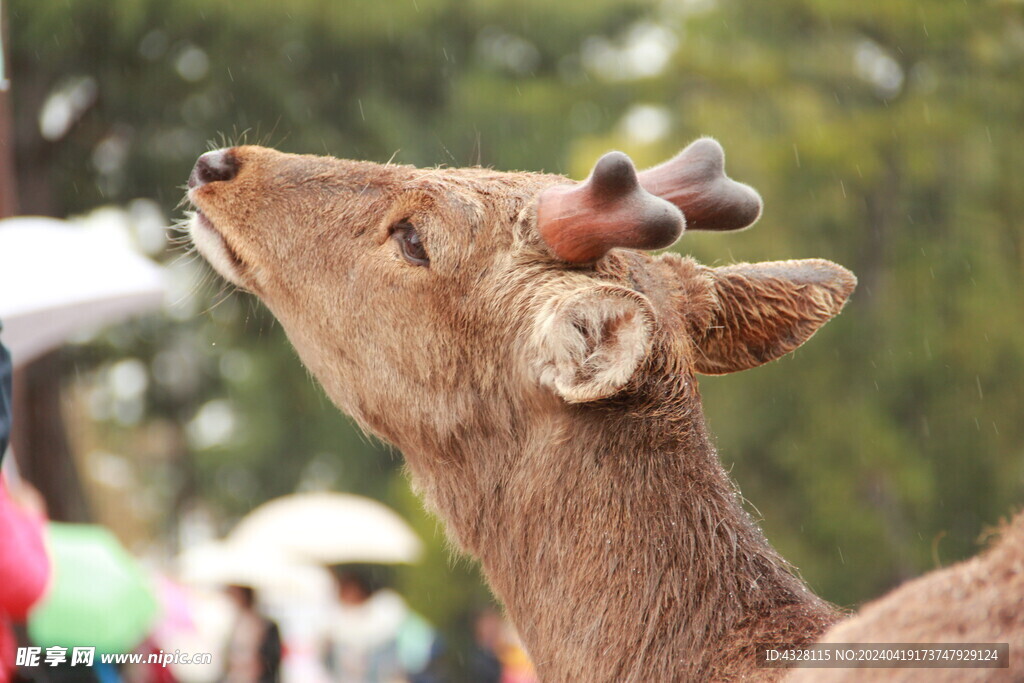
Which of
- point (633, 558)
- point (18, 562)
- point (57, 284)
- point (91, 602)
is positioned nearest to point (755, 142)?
point (57, 284)

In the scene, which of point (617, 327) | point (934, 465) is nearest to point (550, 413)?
point (617, 327)

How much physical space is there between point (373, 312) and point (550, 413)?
770 mm

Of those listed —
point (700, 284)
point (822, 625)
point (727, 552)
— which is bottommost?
point (822, 625)

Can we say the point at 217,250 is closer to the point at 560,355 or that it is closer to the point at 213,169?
the point at 213,169

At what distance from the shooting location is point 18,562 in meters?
4.34

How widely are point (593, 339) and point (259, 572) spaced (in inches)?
382

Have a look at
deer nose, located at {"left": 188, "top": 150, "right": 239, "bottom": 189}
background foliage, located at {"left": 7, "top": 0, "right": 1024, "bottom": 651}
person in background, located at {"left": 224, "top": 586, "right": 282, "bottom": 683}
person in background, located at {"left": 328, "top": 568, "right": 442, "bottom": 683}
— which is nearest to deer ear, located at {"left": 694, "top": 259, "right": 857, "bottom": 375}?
deer nose, located at {"left": 188, "top": 150, "right": 239, "bottom": 189}

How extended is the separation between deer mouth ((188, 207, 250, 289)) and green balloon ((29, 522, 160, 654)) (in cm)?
259

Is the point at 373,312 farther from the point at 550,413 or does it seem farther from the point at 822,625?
the point at 822,625

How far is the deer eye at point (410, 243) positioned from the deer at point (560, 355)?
1cm

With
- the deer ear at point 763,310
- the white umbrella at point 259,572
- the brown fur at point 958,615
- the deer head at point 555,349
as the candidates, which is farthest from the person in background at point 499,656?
the brown fur at point 958,615

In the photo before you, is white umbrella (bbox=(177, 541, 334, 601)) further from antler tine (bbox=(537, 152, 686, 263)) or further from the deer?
antler tine (bbox=(537, 152, 686, 263))

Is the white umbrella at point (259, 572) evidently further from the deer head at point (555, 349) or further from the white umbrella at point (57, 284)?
the deer head at point (555, 349)

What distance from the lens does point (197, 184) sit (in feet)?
13.1
